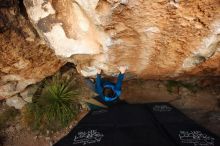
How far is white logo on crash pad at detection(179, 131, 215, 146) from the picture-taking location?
9.02 ft

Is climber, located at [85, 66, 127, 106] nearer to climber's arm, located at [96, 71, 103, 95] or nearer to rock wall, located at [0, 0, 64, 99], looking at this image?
climber's arm, located at [96, 71, 103, 95]

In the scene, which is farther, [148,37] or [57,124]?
[57,124]

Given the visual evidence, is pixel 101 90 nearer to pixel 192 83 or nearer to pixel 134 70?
pixel 134 70

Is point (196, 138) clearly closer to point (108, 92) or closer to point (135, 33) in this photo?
point (135, 33)

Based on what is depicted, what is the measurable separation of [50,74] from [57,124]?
2.35ft

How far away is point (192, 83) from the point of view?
397 cm

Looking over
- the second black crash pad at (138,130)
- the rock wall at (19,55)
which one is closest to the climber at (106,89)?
the second black crash pad at (138,130)

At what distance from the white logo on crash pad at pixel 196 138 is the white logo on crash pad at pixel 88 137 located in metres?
0.83

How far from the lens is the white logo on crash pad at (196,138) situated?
275 centimetres

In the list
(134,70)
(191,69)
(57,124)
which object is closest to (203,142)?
(191,69)

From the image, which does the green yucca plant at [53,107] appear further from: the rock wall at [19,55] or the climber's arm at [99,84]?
the climber's arm at [99,84]

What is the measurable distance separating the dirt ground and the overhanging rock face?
1.54ft

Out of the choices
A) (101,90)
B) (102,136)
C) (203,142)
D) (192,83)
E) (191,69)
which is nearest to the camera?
(203,142)

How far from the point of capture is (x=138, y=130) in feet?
9.80
